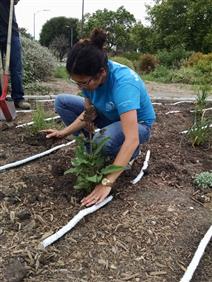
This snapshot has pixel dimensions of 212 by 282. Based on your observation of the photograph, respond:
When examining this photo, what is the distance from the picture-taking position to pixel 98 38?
2.40 metres

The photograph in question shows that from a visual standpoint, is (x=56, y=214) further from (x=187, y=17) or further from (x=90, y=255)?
(x=187, y=17)

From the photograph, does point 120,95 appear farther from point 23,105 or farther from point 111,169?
point 23,105

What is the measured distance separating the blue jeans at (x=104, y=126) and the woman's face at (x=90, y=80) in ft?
0.98

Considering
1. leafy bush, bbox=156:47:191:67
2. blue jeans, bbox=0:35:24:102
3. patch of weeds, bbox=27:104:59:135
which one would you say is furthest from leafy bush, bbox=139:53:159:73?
patch of weeds, bbox=27:104:59:135

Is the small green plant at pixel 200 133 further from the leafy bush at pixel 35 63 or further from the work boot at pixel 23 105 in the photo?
the leafy bush at pixel 35 63

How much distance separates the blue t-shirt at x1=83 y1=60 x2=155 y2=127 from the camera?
2418 mm

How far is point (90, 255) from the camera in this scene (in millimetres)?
2092

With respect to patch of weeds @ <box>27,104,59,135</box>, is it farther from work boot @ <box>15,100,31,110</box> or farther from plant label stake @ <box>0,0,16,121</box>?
work boot @ <box>15,100,31,110</box>

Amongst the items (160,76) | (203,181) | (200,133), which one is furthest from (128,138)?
(160,76)

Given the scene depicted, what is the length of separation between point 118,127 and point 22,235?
876 millimetres

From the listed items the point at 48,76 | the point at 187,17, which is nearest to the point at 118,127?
the point at 48,76

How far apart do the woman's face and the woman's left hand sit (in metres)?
0.55

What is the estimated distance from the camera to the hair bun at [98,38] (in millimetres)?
2397

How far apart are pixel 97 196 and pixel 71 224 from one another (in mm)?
260
